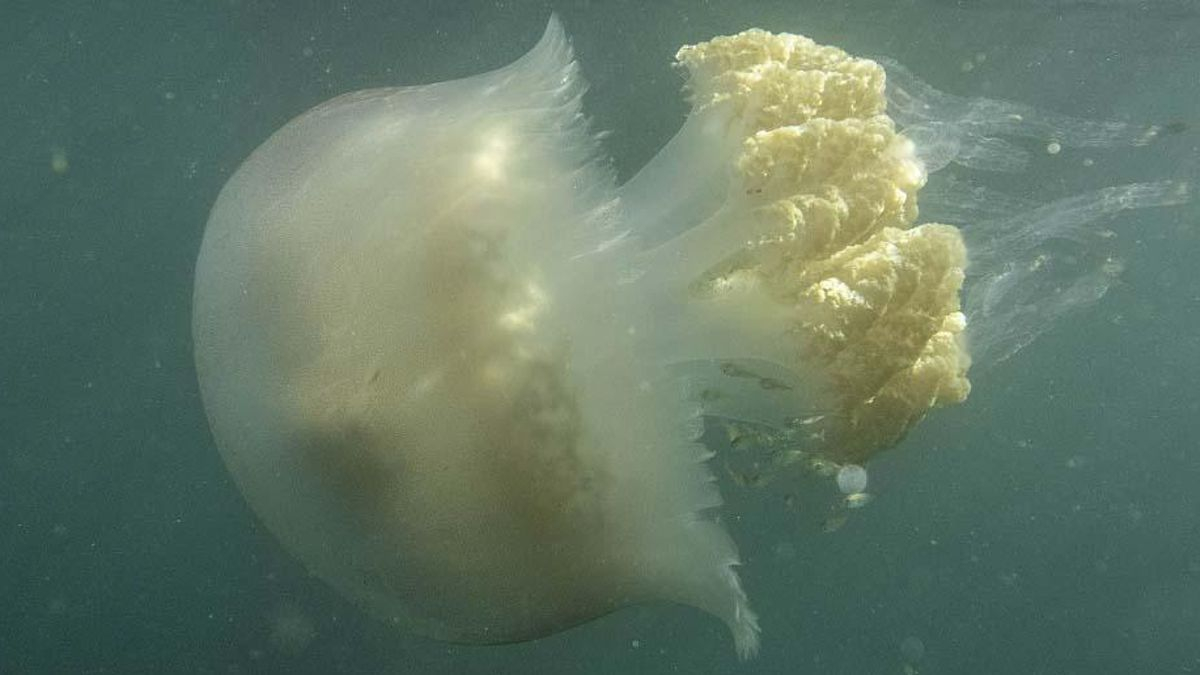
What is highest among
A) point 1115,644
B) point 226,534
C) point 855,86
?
point 855,86

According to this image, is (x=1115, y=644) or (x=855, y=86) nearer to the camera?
(x=855, y=86)

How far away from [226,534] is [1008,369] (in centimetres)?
1540

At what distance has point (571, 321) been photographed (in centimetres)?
276

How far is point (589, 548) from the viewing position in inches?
118

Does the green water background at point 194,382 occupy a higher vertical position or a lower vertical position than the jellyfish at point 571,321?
lower

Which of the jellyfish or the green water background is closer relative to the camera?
the jellyfish

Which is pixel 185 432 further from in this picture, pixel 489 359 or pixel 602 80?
pixel 489 359

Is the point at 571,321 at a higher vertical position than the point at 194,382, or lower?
higher

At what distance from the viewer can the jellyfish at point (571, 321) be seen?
2730 millimetres

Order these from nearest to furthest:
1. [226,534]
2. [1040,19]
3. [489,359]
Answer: [489,359], [226,534], [1040,19]

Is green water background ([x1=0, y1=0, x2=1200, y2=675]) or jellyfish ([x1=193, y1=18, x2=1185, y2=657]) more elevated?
jellyfish ([x1=193, y1=18, x2=1185, y2=657])

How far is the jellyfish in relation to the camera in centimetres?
273

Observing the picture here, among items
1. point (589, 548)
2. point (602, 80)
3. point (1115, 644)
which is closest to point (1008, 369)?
point (1115, 644)

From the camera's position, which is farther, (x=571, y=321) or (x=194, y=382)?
(x=194, y=382)
